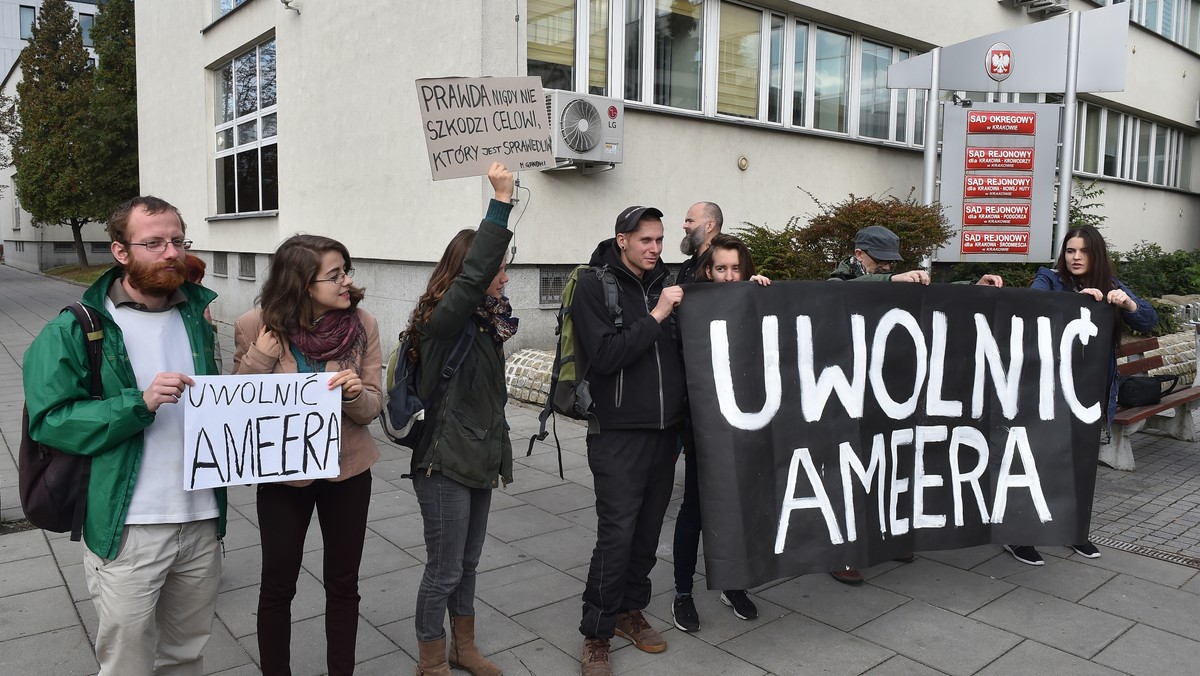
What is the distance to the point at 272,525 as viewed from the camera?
3.03 meters

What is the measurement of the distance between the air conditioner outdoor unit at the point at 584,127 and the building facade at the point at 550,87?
0.46 metres

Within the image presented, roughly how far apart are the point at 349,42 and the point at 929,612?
34.0 ft

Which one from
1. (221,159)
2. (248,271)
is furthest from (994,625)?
(221,159)

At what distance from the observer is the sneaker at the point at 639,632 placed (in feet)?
12.4

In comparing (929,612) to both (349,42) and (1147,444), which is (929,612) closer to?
(1147,444)

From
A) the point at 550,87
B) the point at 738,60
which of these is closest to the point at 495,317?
the point at 550,87

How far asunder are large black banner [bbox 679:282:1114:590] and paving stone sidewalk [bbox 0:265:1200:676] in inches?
14.0

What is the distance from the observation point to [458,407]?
3.28 m

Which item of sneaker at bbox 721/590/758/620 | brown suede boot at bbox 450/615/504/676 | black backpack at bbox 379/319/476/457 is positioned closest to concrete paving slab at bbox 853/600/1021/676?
sneaker at bbox 721/590/758/620

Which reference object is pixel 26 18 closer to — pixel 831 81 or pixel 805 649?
pixel 831 81

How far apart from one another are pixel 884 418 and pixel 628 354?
1442mm

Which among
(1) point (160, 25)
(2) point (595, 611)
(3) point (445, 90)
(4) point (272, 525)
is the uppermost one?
(1) point (160, 25)

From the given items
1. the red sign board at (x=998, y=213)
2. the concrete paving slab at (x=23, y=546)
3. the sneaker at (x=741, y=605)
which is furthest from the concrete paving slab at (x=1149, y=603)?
the red sign board at (x=998, y=213)

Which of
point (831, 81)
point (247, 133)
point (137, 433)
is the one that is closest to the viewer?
point (137, 433)
